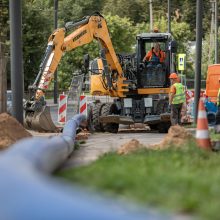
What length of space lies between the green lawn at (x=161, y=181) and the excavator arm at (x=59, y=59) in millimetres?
11163

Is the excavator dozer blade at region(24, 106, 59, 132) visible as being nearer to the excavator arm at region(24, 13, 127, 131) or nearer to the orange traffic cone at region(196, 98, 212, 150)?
the excavator arm at region(24, 13, 127, 131)

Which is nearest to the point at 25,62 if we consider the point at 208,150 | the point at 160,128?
the point at 160,128

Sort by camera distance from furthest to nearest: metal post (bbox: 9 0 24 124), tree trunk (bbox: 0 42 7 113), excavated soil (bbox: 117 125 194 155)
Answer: tree trunk (bbox: 0 42 7 113) → metal post (bbox: 9 0 24 124) → excavated soil (bbox: 117 125 194 155)

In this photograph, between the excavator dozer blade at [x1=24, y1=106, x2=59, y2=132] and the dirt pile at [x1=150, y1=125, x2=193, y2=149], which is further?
the excavator dozer blade at [x1=24, y1=106, x2=59, y2=132]

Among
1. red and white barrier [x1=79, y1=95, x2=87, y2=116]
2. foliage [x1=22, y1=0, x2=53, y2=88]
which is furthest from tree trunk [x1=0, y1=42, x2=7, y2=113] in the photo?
foliage [x1=22, y1=0, x2=53, y2=88]

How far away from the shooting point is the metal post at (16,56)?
16.9m

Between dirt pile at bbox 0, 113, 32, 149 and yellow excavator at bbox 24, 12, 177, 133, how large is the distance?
6.47 m

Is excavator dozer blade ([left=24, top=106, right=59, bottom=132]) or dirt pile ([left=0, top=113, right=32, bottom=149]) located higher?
dirt pile ([left=0, top=113, right=32, bottom=149])

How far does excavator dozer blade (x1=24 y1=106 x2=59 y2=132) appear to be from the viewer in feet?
66.2

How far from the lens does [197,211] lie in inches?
233

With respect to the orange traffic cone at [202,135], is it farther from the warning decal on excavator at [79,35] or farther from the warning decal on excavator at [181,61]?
the warning decal on excavator at [181,61]

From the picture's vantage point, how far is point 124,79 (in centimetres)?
2255

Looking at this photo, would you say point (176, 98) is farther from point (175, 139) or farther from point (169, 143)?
point (169, 143)

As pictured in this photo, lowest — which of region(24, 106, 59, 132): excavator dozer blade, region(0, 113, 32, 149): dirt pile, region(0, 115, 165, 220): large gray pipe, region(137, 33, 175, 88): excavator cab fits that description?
region(24, 106, 59, 132): excavator dozer blade
